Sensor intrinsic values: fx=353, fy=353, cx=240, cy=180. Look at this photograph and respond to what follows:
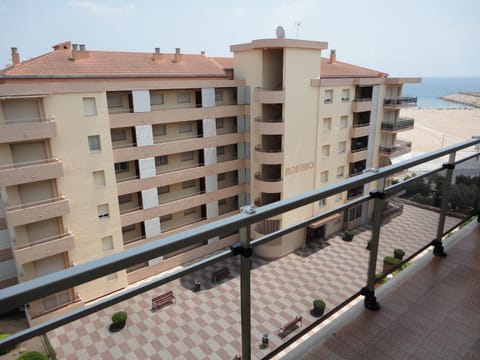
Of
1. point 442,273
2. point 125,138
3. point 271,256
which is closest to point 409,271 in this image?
point 442,273

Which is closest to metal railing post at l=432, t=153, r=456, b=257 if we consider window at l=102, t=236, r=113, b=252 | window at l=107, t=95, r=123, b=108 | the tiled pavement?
the tiled pavement

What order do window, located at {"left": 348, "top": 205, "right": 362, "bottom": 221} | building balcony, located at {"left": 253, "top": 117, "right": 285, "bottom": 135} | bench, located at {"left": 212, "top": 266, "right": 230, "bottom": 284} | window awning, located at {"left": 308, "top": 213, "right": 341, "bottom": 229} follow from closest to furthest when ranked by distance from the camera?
1. bench, located at {"left": 212, "top": 266, "right": 230, "bottom": 284}
2. window awning, located at {"left": 308, "top": 213, "right": 341, "bottom": 229}
3. window, located at {"left": 348, "top": 205, "right": 362, "bottom": 221}
4. building balcony, located at {"left": 253, "top": 117, "right": 285, "bottom": 135}

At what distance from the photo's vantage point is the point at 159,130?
19.8 m

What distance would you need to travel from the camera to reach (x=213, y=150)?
21438mm

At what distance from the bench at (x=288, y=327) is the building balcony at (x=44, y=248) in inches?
650

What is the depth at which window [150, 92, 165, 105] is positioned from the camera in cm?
1919

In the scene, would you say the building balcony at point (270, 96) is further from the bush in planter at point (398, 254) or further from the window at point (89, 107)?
the bush in planter at point (398, 254)

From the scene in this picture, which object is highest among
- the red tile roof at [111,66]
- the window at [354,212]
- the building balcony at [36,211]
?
the red tile roof at [111,66]

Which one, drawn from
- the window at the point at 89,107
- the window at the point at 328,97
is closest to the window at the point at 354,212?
the window at the point at 89,107

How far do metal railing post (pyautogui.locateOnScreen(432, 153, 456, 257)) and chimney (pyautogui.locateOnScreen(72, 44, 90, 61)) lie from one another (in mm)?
18240

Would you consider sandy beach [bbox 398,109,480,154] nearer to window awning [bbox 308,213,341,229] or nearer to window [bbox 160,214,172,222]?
window [bbox 160,214,172,222]

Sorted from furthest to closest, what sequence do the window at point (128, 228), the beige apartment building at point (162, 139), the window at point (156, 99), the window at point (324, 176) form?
the window at point (324, 176), the window at point (128, 228), the window at point (156, 99), the beige apartment building at point (162, 139)

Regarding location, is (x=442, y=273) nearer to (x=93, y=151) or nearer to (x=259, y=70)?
(x=93, y=151)

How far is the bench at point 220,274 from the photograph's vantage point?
6.99 feet
